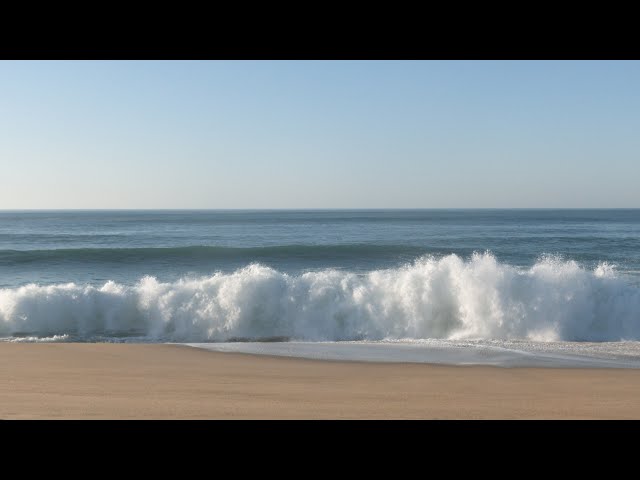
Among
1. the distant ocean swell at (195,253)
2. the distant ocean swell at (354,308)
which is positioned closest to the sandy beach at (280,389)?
the distant ocean swell at (354,308)

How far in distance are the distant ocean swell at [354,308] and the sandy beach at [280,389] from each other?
11.8 feet

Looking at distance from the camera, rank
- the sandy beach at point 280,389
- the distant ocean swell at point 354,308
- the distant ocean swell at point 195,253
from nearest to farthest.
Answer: the sandy beach at point 280,389 < the distant ocean swell at point 354,308 < the distant ocean swell at point 195,253

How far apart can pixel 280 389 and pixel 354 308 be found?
6.10m

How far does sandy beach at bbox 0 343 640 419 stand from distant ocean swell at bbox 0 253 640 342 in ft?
11.8

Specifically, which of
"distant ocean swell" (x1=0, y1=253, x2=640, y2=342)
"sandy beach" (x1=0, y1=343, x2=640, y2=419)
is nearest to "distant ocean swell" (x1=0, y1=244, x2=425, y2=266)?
"distant ocean swell" (x1=0, y1=253, x2=640, y2=342)

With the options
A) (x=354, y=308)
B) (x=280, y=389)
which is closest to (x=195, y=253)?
(x=354, y=308)

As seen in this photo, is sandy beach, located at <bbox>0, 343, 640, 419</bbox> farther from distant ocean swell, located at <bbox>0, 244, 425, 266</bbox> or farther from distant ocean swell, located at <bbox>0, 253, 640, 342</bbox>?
distant ocean swell, located at <bbox>0, 244, 425, 266</bbox>

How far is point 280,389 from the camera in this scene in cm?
497

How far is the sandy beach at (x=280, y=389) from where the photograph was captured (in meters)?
4.07

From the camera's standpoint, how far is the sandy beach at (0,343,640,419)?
4.07m

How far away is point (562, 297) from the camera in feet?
34.7

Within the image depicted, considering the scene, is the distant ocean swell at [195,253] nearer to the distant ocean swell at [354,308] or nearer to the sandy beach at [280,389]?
the distant ocean swell at [354,308]
